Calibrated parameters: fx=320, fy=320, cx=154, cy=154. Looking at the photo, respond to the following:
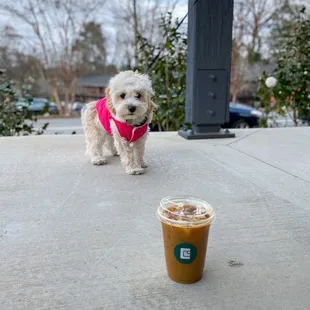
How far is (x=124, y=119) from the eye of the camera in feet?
9.92

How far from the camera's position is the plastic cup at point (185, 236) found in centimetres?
142

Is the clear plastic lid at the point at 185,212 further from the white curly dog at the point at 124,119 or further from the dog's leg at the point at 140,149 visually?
the dog's leg at the point at 140,149

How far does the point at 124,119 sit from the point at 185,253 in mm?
1804

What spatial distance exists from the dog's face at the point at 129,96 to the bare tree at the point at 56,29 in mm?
13790

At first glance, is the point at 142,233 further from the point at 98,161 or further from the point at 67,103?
the point at 67,103

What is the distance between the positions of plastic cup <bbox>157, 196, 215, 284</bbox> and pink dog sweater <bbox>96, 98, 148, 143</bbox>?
65.3 inches

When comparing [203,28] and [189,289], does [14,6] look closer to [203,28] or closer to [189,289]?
[203,28]

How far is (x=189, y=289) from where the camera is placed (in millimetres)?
1474

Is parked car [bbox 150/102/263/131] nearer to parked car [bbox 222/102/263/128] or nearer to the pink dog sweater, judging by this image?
parked car [bbox 222/102/263/128]

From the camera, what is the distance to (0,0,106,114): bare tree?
50.1ft

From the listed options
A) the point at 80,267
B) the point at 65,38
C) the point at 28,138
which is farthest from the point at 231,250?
the point at 65,38

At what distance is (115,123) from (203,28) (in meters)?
2.33

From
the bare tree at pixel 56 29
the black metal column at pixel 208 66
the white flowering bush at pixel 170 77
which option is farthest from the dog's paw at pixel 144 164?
the bare tree at pixel 56 29

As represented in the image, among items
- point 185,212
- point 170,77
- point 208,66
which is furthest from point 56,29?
point 185,212
